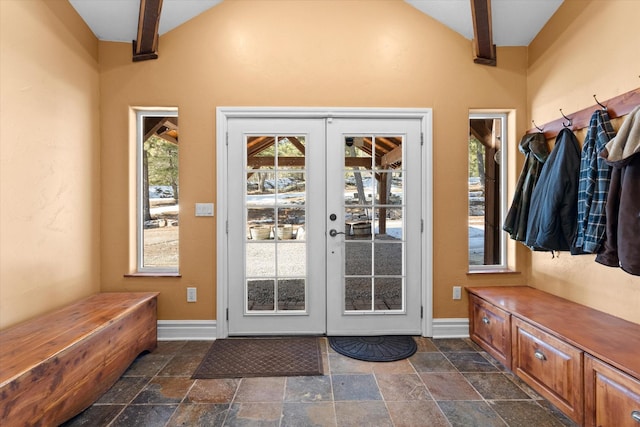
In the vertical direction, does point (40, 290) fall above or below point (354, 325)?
above

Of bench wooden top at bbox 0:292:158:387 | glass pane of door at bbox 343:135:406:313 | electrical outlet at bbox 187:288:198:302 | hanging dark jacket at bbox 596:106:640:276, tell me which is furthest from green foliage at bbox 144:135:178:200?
hanging dark jacket at bbox 596:106:640:276

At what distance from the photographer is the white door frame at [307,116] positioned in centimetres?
281

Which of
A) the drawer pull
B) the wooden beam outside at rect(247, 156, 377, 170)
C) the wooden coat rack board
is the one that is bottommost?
the drawer pull

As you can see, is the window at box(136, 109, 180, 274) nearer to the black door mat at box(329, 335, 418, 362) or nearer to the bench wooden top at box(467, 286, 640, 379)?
the black door mat at box(329, 335, 418, 362)

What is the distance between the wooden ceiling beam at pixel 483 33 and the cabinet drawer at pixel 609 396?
7.75ft

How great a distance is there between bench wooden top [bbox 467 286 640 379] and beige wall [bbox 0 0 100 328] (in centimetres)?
315

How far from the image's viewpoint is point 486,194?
3.11m

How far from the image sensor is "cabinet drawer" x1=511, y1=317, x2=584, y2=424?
1.74m

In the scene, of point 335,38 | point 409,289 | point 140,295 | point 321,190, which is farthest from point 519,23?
point 140,295

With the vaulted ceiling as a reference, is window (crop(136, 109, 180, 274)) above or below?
below

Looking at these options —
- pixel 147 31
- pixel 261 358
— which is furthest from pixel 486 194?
pixel 147 31

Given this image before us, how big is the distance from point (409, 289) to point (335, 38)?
7.40ft

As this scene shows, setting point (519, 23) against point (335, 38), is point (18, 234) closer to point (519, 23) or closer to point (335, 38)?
point (335, 38)

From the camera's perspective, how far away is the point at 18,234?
202cm
